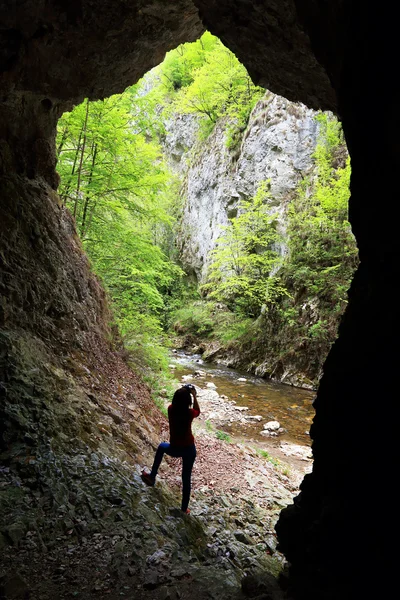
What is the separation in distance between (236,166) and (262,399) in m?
19.6

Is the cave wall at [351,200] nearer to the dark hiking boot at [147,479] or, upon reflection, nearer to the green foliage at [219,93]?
the dark hiking boot at [147,479]

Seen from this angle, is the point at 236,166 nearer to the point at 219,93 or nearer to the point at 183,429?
the point at 219,93

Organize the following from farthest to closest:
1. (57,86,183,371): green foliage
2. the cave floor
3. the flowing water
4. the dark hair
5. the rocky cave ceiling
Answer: the flowing water
(57,86,183,371): green foliage
the rocky cave ceiling
the dark hair
the cave floor

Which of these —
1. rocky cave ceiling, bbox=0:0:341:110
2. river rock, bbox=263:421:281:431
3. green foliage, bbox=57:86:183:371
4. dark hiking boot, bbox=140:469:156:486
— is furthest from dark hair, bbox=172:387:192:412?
river rock, bbox=263:421:281:431

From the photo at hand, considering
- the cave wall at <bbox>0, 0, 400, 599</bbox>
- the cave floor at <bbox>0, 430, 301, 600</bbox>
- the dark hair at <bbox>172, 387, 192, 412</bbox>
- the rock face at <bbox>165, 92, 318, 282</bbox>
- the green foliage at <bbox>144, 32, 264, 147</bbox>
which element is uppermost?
the green foliage at <bbox>144, 32, 264, 147</bbox>

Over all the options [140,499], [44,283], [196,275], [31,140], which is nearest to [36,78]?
[31,140]

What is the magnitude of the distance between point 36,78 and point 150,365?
669 cm

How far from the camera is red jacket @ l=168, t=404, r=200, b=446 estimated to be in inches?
167

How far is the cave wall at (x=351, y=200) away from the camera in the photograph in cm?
222

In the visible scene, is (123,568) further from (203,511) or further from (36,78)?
(36,78)

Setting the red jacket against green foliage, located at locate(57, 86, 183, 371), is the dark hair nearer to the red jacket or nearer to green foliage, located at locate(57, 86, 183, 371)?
the red jacket

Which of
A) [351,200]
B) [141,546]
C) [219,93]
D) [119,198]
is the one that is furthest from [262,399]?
[219,93]

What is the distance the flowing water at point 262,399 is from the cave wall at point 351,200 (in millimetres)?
5946

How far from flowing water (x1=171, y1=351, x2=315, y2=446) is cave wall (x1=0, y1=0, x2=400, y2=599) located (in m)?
5.95
